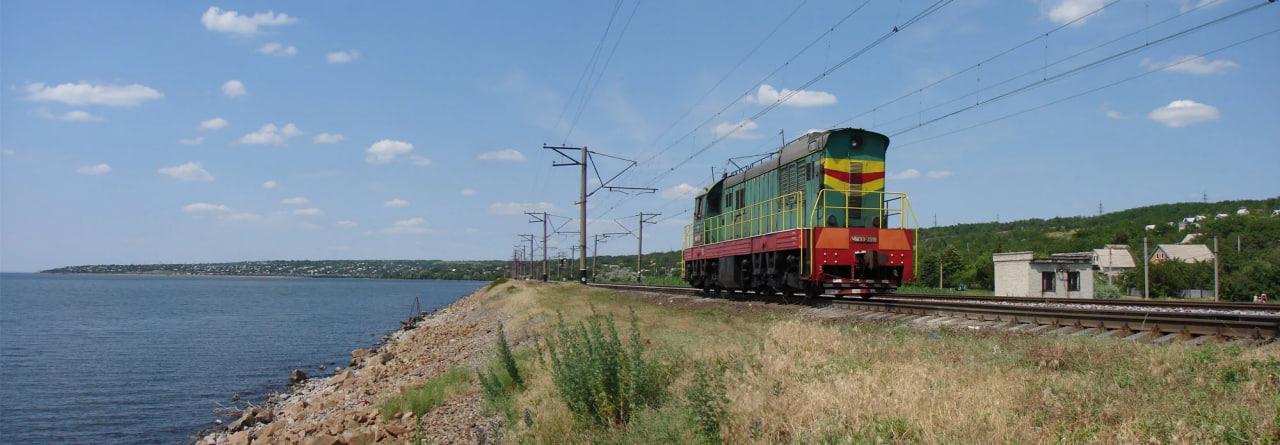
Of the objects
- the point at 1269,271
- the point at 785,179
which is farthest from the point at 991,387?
the point at 1269,271

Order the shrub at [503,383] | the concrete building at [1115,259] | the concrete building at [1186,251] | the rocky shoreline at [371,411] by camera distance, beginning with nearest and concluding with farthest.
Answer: the shrub at [503,383] < the rocky shoreline at [371,411] < the concrete building at [1115,259] < the concrete building at [1186,251]

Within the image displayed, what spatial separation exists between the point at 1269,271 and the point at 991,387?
46.0 m

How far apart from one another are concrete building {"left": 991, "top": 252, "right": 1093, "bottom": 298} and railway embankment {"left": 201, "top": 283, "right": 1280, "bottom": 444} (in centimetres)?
2671

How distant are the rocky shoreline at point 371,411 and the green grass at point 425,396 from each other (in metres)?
0.23

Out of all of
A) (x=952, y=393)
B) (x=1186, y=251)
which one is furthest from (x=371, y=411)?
(x=1186, y=251)

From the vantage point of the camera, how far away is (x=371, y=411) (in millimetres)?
13531

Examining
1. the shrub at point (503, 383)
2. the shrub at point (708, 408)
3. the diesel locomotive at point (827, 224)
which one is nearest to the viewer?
the shrub at point (708, 408)

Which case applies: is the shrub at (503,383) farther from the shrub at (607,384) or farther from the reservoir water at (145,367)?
the reservoir water at (145,367)

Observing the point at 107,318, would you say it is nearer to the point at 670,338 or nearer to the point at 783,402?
the point at 670,338

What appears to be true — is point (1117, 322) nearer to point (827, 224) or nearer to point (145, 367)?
point (827, 224)

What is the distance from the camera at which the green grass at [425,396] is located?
12.3 m

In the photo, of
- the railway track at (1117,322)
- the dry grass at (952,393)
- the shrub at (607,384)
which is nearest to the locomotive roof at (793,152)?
the railway track at (1117,322)

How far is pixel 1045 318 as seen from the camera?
1195 centimetres

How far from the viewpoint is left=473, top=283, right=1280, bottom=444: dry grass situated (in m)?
4.95
